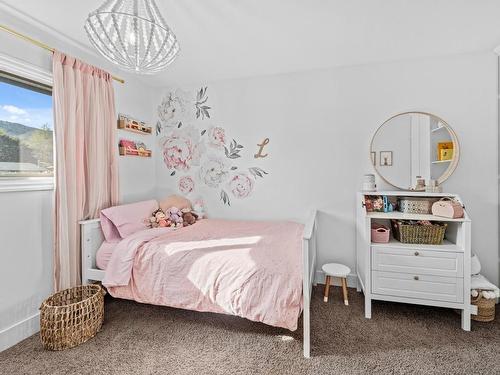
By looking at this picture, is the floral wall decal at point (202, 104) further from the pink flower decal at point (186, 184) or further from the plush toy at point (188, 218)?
the plush toy at point (188, 218)

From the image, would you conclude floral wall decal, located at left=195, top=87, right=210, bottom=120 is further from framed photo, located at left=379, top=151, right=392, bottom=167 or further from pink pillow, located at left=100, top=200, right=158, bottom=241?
framed photo, located at left=379, top=151, right=392, bottom=167

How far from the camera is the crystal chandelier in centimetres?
133

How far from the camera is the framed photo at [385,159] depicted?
2.68 metres

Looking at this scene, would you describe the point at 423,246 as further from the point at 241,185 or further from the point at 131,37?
the point at 131,37

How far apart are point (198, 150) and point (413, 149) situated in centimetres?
234

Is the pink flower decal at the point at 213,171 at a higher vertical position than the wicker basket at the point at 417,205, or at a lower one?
higher

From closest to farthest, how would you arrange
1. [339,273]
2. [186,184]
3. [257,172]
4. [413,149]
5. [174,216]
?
[339,273]
[413,149]
[174,216]
[257,172]
[186,184]

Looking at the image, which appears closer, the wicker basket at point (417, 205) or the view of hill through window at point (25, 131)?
the view of hill through window at point (25, 131)

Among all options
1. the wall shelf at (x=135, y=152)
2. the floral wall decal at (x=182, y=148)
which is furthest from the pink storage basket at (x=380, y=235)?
the wall shelf at (x=135, y=152)

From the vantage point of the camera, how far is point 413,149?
2613 millimetres

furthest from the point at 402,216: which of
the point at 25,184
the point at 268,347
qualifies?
the point at 25,184

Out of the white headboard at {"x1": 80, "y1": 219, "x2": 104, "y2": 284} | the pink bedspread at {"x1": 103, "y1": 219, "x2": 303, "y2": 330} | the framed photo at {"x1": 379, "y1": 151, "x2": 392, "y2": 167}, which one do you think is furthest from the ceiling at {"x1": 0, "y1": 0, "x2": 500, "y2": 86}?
the pink bedspread at {"x1": 103, "y1": 219, "x2": 303, "y2": 330}

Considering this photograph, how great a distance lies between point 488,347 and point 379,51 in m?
2.45

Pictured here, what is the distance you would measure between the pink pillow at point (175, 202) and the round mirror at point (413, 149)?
2.16 m
